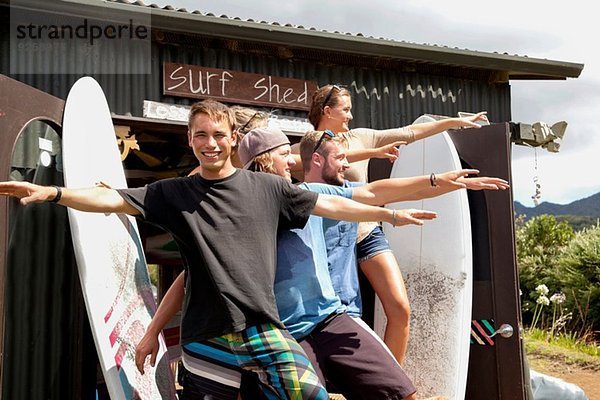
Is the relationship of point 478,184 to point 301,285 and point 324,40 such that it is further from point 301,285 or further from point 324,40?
point 324,40

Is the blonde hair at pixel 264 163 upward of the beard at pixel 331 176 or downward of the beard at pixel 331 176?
upward

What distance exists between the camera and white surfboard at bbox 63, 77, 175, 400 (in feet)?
9.23

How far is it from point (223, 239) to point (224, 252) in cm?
4

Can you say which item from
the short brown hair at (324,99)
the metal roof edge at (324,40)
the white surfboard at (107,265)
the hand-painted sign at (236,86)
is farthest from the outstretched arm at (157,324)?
the hand-painted sign at (236,86)

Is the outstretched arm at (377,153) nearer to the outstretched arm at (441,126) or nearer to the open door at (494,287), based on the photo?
the outstretched arm at (441,126)

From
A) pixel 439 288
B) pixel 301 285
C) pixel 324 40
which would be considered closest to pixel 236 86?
pixel 324 40

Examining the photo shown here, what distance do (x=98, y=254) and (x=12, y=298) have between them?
2.14ft

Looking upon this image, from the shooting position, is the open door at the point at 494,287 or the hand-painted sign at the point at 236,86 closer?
the open door at the point at 494,287

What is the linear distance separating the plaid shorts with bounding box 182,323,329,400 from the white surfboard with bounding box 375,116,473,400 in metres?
1.63

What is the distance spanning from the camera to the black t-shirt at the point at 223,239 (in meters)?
2.27

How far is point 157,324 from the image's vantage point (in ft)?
8.54

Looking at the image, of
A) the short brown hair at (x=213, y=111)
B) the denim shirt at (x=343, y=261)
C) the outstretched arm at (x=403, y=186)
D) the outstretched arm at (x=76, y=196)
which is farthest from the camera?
the denim shirt at (x=343, y=261)

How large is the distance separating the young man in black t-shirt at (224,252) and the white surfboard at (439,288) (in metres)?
1.65

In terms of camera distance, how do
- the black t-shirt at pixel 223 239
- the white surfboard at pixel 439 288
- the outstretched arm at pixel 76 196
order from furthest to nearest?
the white surfboard at pixel 439 288 < the black t-shirt at pixel 223 239 < the outstretched arm at pixel 76 196
